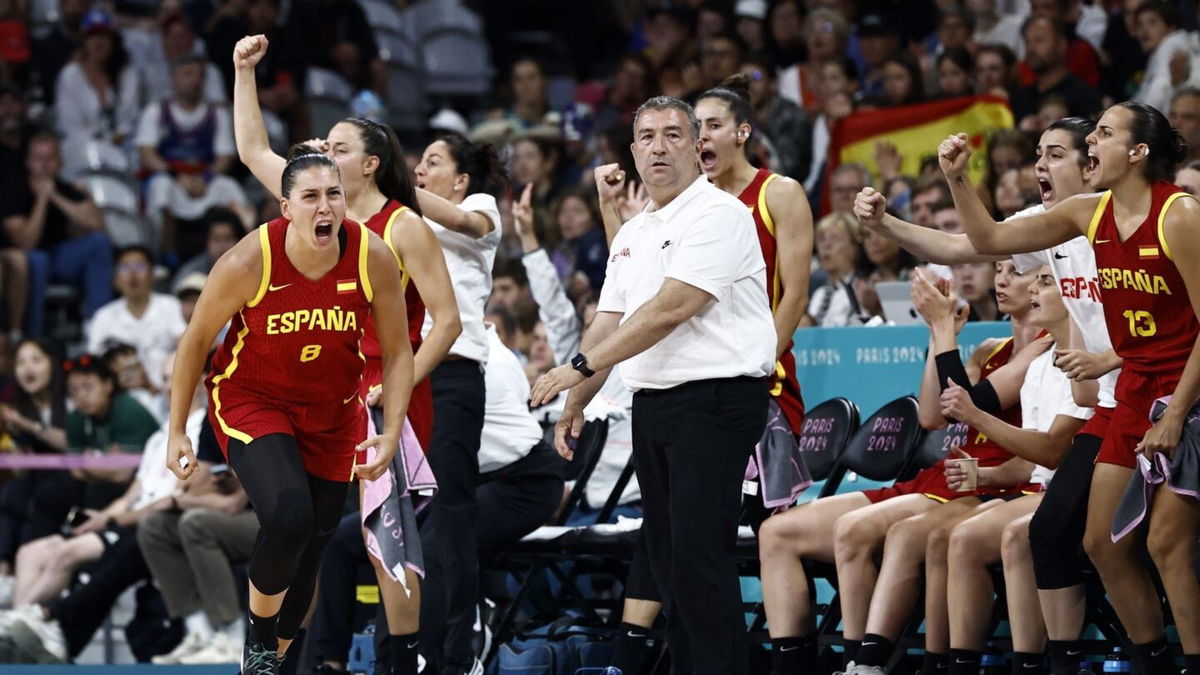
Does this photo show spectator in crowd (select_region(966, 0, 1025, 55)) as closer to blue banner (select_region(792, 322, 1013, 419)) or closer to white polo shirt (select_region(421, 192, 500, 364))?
blue banner (select_region(792, 322, 1013, 419))

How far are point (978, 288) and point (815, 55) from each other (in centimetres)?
440


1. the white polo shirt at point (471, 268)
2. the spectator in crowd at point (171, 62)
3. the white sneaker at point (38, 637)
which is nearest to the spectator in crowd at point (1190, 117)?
the white polo shirt at point (471, 268)

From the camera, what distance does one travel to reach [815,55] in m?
12.2

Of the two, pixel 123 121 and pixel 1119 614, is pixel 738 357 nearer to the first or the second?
pixel 1119 614

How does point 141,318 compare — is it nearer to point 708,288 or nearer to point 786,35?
point 786,35

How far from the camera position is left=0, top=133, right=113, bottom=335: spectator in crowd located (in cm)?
1352

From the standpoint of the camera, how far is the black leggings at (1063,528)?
586 centimetres

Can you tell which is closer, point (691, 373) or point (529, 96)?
point (691, 373)

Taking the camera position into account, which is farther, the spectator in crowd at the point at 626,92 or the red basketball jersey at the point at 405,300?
the spectator in crowd at the point at 626,92

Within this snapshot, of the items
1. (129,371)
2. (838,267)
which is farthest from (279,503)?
(129,371)

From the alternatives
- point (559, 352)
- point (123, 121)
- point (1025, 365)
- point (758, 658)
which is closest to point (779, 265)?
point (1025, 365)

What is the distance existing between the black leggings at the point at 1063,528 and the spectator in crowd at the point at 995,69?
5079 mm

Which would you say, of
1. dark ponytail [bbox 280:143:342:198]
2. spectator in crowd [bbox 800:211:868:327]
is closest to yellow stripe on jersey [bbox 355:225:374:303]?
dark ponytail [bbox 280:143:342:198]

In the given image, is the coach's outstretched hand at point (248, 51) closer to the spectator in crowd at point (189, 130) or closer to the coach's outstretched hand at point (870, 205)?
the coach's outstretched hand at point (870, 205)
